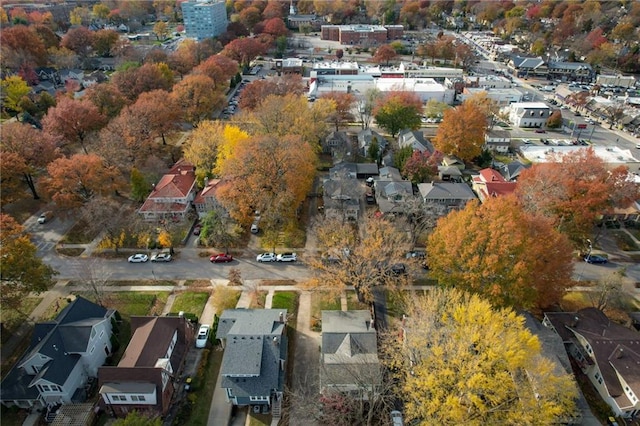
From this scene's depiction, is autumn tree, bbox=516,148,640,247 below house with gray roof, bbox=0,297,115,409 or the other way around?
the other way around

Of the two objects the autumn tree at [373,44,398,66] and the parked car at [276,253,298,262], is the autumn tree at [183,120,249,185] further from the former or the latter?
the autumn tree at [373,44,398,66]

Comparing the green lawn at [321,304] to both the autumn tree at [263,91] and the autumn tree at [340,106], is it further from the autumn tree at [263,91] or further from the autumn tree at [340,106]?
the autumn tree at [263,91]

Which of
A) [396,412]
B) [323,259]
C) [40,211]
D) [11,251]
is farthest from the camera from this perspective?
[40,211]

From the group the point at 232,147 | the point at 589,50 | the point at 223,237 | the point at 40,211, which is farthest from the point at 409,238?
the point at 589,50

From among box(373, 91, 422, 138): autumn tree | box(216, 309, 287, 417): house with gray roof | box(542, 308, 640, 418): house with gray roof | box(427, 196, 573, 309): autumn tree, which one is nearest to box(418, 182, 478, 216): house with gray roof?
box(427, 196, 573, 309): autumn tree

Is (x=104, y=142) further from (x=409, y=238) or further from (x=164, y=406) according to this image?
(x=409, y=238)

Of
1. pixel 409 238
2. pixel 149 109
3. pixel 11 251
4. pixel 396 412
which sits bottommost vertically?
pixel 396 412

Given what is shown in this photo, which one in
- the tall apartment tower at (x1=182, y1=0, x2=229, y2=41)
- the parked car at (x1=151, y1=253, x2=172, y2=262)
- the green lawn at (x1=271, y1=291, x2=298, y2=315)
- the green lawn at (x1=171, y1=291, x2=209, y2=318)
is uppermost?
the tall apartment tower at (x1=182, y1=0, x2=229, y2=41)
